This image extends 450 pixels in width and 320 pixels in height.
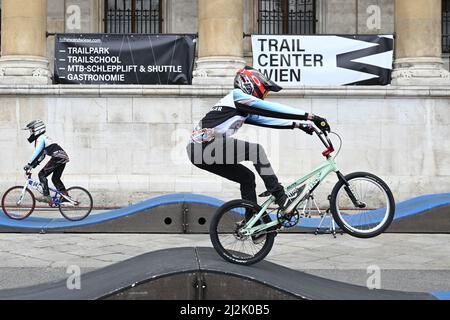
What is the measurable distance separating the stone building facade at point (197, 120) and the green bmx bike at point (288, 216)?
9635mm

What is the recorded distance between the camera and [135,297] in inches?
172

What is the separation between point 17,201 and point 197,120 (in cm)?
528

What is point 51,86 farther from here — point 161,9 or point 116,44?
point 161,9

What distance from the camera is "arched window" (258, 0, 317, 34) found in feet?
66.1

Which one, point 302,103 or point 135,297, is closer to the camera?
point 135,297

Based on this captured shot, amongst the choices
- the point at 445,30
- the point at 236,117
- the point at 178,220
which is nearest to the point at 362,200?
the point at 236,117

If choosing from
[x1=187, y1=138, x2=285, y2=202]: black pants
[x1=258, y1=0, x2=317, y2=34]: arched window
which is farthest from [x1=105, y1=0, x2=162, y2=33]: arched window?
[x1=187, y1=138, x2=285, y2=202]: black pants

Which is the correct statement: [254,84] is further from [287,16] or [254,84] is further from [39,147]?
[287,16]

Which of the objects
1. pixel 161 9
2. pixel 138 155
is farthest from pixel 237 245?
pixel 161 9

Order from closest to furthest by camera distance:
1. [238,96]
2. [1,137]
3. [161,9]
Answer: [238,96] < [1,137] < [161,9]

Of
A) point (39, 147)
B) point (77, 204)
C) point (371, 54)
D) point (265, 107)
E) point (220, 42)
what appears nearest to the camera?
point (265, 107)

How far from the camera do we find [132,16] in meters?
20.2
